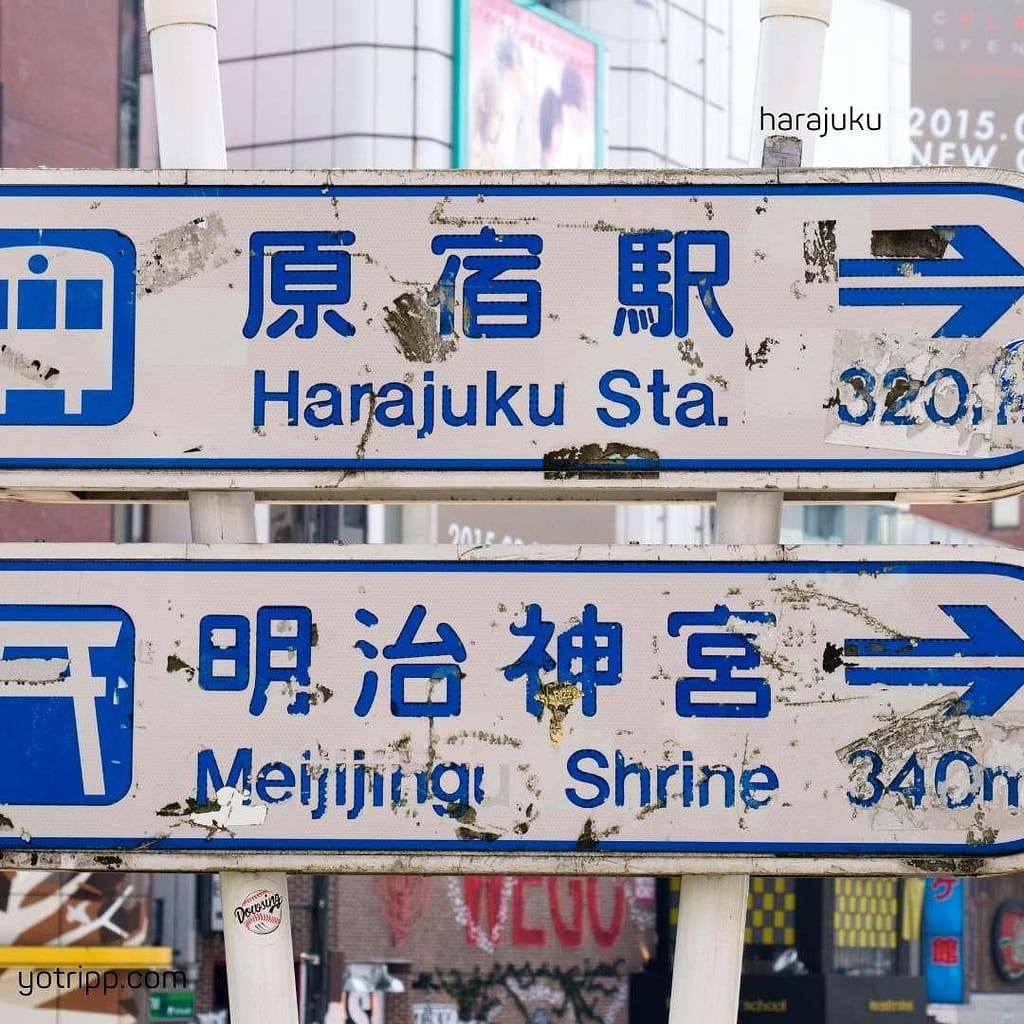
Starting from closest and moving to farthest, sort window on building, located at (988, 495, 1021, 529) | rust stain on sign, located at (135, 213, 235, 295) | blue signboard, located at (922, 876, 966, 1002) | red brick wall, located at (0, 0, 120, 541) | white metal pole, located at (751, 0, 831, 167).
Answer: rust stain on sign, located at (135, 213, 235, 295) → white metal pole, located at (751, 0, 831, 167) → red brick wall, located at (0, 0, 120, 541) → blue signboard, located at (922, 876, 966, 1002) → window on building, located at (988, 495, 1021, 529)

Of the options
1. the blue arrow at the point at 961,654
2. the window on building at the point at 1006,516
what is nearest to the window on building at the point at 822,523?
the window on building at the point at 1006,516

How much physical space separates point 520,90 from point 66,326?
34.2 meters

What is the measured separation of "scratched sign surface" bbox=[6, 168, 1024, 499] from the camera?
5160mm

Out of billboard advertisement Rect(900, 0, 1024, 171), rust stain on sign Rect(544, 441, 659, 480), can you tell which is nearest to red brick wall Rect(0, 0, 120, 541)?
rust stain on sign Rect(544, 441, 659, 480)

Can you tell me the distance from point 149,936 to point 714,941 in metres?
24.3

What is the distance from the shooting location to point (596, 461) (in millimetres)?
5148

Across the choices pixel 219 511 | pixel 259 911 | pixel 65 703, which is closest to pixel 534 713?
pixel 259 911

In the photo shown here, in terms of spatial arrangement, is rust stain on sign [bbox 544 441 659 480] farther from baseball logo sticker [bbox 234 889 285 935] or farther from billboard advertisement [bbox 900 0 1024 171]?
billboard advertisement [bbox 900 0 1024 171]

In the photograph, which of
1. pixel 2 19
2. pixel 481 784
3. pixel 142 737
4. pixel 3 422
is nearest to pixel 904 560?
pixel 481 784

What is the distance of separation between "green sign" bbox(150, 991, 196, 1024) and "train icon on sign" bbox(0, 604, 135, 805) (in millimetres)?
25260

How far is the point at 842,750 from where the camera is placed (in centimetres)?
505

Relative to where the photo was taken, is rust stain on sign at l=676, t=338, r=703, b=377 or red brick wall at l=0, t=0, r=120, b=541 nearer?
rust stain on sign at l=676, t=338, r=703, b=377

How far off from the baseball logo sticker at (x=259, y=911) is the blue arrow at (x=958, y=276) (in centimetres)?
203

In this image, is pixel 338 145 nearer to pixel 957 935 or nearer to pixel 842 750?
pixel 957 935
